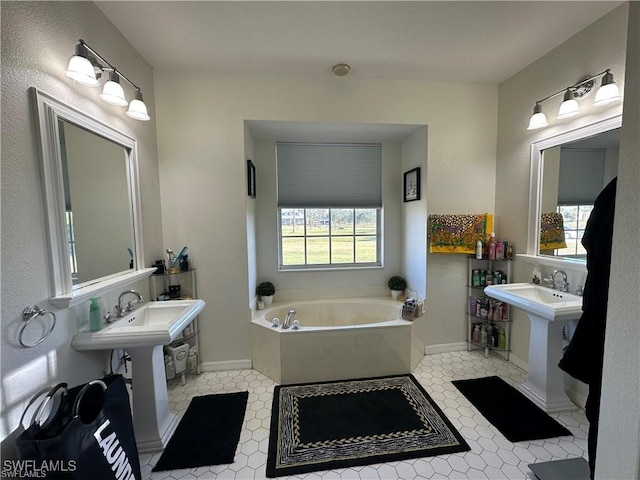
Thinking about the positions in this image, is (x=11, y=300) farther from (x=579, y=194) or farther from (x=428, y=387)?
(x=579, y=194)

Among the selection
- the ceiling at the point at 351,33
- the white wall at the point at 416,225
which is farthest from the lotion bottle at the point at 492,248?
the ceiling at the point at 351,33

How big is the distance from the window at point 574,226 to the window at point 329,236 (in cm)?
167

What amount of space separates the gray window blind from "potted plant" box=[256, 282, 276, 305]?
894 mm

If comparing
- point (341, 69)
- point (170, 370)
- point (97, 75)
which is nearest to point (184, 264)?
point (170, 370)

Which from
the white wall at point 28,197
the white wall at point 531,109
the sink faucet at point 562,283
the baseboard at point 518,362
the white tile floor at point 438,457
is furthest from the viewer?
the baseboard at point 518,362

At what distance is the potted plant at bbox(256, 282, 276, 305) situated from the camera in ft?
9.52

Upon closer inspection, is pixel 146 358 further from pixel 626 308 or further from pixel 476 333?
pixel 476 333

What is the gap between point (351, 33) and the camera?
1889mm

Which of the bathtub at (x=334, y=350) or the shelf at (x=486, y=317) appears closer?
the bathtub at (x=334, y=350)

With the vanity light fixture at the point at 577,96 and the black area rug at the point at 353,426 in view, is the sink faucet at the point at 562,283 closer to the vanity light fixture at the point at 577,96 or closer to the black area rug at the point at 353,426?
the vanity light fixture at the point at 577,96

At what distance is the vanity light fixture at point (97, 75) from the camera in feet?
4.31

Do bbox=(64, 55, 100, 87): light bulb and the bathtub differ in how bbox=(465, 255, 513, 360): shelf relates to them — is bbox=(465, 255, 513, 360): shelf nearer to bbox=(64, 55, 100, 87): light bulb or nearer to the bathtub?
the bathtub

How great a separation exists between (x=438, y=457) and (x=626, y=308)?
4.58ft

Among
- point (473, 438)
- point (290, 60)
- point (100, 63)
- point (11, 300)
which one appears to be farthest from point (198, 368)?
point (290, 60)
